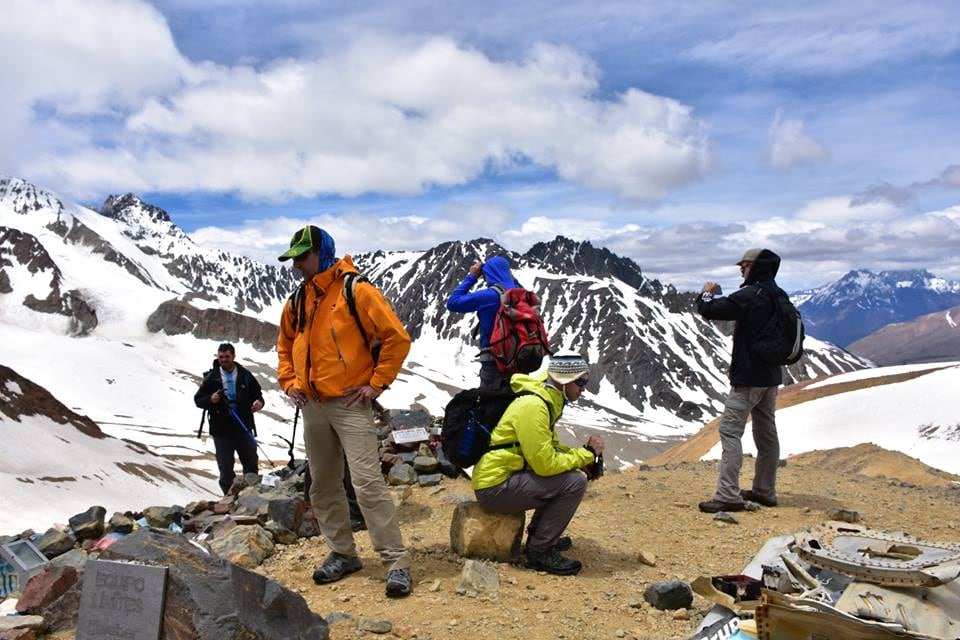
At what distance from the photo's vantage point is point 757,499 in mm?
10609

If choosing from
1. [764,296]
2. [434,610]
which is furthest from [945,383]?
[434,610]

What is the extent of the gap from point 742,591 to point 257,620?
402 cm

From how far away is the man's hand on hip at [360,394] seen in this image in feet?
22.3

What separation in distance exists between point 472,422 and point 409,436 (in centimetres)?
582

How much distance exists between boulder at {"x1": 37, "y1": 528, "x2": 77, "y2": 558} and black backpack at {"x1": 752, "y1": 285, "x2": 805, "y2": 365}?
9.91m

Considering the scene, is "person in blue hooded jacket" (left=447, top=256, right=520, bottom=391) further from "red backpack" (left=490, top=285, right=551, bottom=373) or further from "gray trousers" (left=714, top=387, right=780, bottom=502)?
"gray trousers" (left=714, top=387, right=780, bottom=502)

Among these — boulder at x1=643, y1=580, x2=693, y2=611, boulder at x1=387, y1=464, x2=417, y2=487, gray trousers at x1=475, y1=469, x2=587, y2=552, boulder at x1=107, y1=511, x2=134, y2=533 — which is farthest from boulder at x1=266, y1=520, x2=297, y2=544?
boulder at x1=643, y1=580, x2=693, y2=611

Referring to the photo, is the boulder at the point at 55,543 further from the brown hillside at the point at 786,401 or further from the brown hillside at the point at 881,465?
the brown hillside at the point at 786,401

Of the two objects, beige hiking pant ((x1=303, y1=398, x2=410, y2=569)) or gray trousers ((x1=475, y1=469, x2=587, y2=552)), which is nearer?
beige hiking pant ((x1=303, y1=398, x2=410, y2=569))

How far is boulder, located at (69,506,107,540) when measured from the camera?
10461mm

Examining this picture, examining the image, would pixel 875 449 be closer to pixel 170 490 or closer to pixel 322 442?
pixel 322 442

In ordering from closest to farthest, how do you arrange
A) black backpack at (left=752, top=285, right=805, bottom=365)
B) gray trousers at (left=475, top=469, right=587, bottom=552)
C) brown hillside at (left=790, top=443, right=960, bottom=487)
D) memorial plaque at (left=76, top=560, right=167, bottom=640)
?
memorial plaque at (left=76, top=560, right=167, bottom=640), gray trousers at (left=475, top=469, right=587, bottom=552), black backpack at (left=752, top=285, right=805, bottom=365), brown hillside at (left=790, top=443, right=960, bottom=487)

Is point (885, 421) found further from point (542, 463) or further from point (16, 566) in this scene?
point (16, 566)

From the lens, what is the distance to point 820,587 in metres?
4.81
